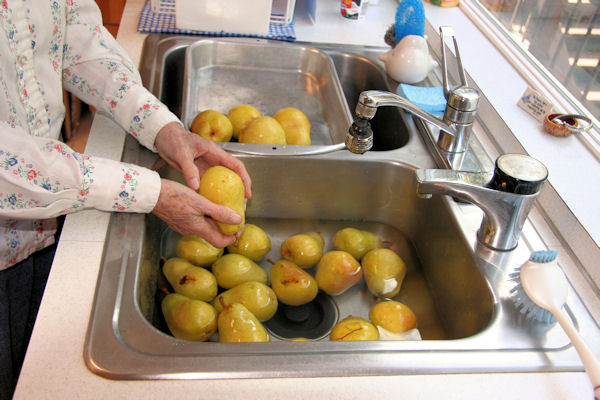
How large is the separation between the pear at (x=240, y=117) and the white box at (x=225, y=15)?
36 cm

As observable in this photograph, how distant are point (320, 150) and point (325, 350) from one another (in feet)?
1.71

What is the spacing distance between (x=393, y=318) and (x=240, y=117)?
0.65 metres

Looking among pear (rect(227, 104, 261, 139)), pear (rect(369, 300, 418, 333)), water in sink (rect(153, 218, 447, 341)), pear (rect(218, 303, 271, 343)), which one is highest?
pear (rect(227, 104, 261, 139))

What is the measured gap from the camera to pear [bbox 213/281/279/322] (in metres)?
0.91

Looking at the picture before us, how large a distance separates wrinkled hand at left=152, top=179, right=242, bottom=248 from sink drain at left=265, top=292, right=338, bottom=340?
197mm

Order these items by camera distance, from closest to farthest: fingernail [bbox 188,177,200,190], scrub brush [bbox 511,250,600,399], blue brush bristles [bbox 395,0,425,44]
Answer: scrub brush [bbox 511,250,600,399] → fingernail [bbox 188,177,200,190] → blue brush bristles [bbox 395,0,425,44]

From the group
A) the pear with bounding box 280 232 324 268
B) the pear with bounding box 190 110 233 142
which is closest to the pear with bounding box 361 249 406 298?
the pear with bounding box 280 232 324 268

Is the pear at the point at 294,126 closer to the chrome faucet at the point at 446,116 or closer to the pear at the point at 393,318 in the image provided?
the chrome faucet at the point at 446,116

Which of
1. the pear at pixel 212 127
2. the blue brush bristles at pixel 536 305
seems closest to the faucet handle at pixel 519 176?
the blue brush bristles at pixel 536 305

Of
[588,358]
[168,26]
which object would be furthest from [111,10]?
[588,358]

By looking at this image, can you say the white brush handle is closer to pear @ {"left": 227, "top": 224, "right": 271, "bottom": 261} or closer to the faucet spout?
the faucet spout

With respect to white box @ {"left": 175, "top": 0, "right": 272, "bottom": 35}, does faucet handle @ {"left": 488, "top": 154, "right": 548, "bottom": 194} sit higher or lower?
higher

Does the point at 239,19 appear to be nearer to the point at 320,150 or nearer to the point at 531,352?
the point at 320,150

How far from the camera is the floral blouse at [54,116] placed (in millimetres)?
765
